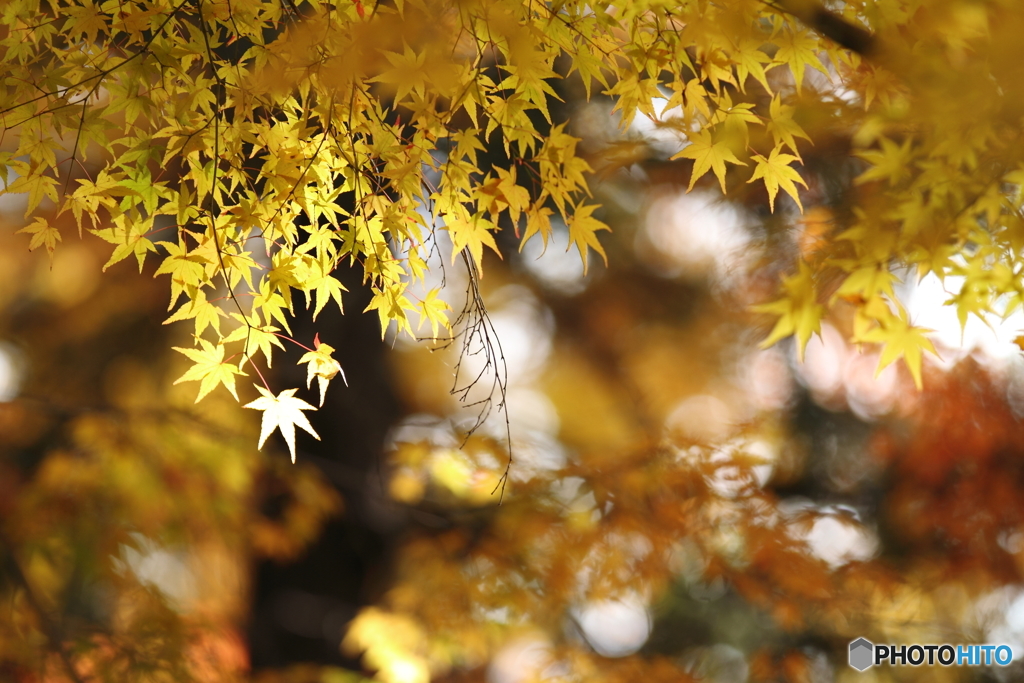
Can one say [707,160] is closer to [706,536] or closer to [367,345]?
[706,536]

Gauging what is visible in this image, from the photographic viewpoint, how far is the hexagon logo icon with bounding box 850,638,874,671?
172 inches

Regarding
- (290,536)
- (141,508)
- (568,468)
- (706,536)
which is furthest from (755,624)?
(141,508)

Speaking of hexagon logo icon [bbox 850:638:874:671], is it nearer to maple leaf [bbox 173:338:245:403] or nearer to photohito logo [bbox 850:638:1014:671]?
photohito logo [bbox 850:638:1014:671]

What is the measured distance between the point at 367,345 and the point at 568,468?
157cm

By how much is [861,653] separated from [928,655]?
0.37 m

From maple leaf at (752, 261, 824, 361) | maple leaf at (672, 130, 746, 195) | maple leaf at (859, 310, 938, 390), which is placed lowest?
maple leaf at (859, 310, 938, 390)

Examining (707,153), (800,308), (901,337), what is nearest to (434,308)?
(707,153)

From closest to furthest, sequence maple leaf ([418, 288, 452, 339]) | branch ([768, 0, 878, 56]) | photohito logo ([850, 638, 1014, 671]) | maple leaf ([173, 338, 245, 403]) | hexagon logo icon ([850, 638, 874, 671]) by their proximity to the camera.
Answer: branch ([768, 0, 878, 56]), maple leaf ([173, 338, 245, 403]), maple leaf ([418, 288, 452, 339]), photohito logo ([850, 638, 1014, 671]), hexagon logo icon ([850, 638, 874, 671])

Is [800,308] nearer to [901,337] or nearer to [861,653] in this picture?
[901,337]

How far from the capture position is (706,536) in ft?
11.9

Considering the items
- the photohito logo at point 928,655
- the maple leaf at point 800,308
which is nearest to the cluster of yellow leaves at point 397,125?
the maple leaf at point 800,308

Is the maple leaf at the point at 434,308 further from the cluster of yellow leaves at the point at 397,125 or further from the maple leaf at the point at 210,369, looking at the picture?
the maple leaf at the point at 210,369

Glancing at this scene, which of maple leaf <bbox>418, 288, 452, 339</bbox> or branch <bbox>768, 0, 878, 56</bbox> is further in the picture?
maple leaf <bbox>418, 288, 452, 339</bbox>

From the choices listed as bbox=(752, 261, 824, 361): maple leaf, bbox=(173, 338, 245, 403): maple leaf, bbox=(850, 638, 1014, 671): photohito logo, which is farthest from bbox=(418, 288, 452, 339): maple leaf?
bbox=(850, 638, 1014, 671): photohito logo
